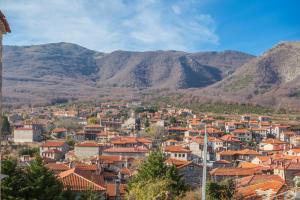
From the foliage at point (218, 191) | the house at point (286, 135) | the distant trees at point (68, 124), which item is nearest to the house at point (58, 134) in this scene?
the distant trees at point (68, 124)

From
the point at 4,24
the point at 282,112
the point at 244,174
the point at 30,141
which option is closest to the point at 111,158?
the point at 244,174

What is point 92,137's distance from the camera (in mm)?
74688

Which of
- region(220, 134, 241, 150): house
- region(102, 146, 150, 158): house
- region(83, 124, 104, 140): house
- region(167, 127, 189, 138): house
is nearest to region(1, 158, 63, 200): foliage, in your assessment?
region(102, 146, 150, 158): house

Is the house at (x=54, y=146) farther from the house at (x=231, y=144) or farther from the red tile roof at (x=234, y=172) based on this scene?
the red tile roof at (x=234, y=172)

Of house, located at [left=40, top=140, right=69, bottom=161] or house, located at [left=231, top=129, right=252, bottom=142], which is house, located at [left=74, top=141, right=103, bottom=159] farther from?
house, located at [left=231, top=129, right=252, bottom=142]

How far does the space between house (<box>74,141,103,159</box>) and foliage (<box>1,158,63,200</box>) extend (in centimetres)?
3553

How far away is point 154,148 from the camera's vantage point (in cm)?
6022

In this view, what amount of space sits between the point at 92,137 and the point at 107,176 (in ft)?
131

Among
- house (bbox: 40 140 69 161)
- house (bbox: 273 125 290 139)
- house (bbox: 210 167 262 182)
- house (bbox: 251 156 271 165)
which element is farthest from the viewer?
house (bbox: 273 125 290 139)

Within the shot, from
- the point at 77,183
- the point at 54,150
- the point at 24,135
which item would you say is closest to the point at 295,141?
the point at 54,150

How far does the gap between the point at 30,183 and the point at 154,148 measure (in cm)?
4246

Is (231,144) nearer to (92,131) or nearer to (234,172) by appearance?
(92,131)

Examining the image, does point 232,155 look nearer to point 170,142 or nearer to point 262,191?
point 170,142

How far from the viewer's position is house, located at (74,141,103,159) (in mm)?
54281
